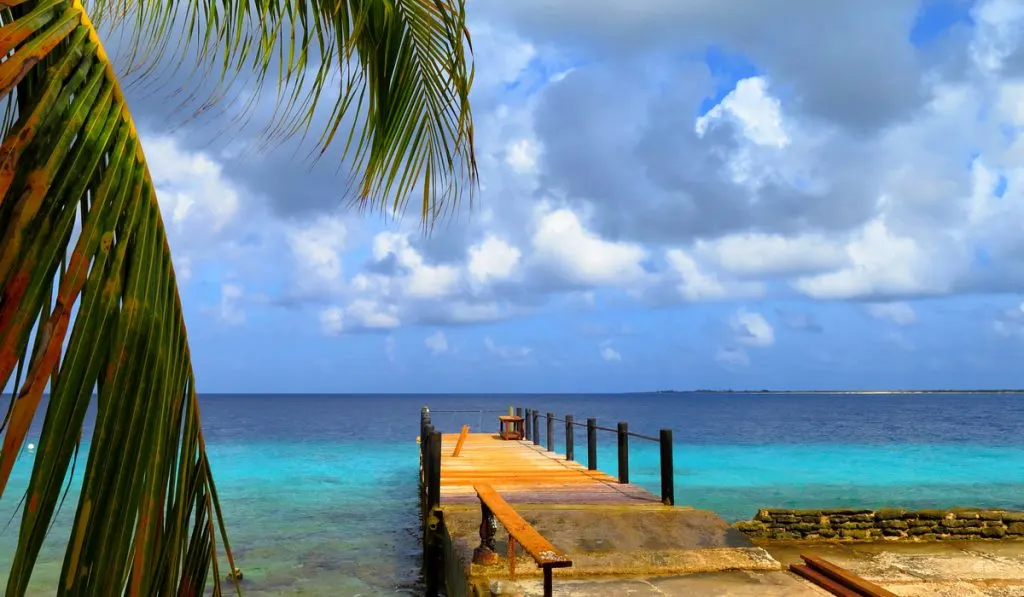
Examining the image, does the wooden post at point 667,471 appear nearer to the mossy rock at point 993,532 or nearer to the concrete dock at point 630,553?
the concrete dock at point 630,553

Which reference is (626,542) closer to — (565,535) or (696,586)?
(565,535)

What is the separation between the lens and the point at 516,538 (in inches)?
233

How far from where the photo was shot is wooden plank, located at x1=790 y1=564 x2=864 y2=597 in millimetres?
5149

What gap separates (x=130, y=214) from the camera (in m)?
1.49

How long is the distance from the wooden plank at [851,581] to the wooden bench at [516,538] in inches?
77.7

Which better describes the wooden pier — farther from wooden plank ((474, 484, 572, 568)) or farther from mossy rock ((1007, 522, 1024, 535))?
mossy rock ((1007, 522, 1024, 535))

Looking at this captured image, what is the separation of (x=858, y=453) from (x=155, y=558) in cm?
5655

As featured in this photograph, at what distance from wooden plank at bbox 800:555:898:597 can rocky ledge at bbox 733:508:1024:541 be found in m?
7.76

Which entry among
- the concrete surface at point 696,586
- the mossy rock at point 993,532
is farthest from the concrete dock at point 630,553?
the mossy rock at point 993,532

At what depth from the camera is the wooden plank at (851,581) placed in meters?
4.91

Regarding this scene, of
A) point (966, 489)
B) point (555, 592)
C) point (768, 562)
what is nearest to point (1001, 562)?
point (768, 562)

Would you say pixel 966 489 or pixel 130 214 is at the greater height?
pixel 130 214

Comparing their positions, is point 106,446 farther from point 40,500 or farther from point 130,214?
point 130,214

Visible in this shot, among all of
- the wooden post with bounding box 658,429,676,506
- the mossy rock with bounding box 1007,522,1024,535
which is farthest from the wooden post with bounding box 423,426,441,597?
the mossy rock with bounding box 1007,522,1024,535
